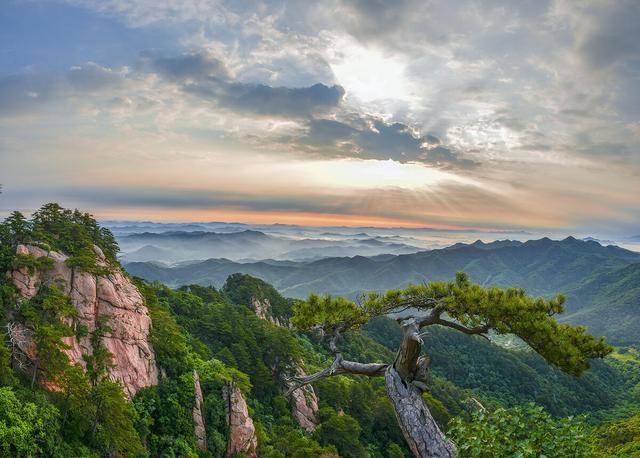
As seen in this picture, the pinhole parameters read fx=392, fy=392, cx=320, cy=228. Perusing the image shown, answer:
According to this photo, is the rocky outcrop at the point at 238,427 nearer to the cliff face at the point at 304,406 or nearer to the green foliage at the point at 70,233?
the cliff face at the point at 304,406

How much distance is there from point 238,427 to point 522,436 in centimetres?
2850

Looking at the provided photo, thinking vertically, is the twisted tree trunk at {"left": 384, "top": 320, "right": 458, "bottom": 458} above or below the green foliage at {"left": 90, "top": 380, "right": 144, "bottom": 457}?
above

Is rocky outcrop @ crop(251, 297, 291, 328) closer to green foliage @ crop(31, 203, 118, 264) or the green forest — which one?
the green forest

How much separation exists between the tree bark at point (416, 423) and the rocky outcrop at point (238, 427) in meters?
27.0

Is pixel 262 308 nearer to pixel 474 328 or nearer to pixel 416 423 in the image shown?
pixel 416 423

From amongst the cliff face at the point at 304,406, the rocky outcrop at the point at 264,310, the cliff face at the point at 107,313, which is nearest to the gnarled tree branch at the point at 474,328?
the cliff face at the point at 107,313

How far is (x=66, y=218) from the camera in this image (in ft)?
101

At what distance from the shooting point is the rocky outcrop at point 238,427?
30312mm

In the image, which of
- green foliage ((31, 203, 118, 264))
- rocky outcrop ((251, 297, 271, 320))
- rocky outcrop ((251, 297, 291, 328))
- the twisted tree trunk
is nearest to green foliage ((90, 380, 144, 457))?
green foliage ((31, 203, 118, 264))

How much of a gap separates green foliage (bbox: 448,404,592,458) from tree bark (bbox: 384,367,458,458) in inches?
13.7

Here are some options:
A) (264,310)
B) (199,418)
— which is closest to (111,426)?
(199,418)

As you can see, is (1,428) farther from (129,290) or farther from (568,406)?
(568,406)

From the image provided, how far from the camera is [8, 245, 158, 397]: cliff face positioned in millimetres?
24031

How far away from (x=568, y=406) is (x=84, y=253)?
13914 cm
